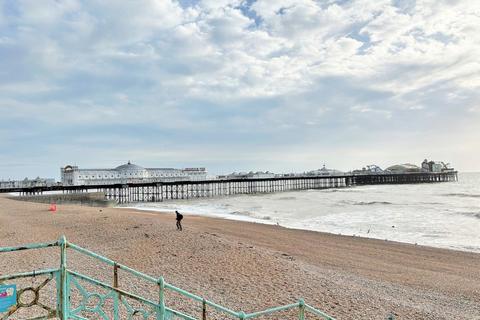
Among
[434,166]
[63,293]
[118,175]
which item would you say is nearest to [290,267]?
[63,293]

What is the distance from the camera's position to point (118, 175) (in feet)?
272

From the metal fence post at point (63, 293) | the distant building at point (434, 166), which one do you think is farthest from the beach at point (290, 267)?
the distant building at point (434, 166)

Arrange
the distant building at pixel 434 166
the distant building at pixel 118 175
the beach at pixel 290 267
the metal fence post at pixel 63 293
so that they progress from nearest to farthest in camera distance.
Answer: the metal fence post at pixel 63 293
the beach at pixel 290 267
the distant building at pixel 118 175
the distant building at pixel 434 166

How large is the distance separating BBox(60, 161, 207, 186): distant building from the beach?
5688 cm

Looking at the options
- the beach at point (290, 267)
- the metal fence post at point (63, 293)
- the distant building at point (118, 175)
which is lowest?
the beach at point (290, 267)

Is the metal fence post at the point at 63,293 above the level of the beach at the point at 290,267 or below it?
above

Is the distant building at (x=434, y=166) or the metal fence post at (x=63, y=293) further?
the distant building at (x=434, y=166)

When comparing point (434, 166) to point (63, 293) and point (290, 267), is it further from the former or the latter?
point (63, 293)

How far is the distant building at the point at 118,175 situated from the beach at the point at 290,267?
5688 cm

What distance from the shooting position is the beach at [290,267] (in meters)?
8.40

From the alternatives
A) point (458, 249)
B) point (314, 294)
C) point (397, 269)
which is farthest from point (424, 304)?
point (458, 249)

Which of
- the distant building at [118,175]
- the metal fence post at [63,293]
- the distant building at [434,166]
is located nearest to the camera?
the metal fence post at [63,293]

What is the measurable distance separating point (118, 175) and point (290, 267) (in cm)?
7769

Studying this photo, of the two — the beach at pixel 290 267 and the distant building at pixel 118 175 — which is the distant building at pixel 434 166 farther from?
the beach at pixel 290 267
